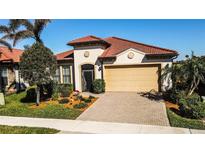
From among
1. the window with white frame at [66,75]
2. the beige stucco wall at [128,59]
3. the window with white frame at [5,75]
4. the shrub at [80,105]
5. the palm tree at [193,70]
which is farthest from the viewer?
the window with white frame at [5,75]

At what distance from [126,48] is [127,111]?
755cm

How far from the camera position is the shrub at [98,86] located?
17.9 metres

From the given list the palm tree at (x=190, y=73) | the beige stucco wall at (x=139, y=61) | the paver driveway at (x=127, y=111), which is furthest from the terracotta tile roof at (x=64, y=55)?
the palm tree at (x=190, y=73)

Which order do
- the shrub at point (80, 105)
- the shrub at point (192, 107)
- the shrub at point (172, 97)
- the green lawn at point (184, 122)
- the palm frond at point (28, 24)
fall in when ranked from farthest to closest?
the palm frond at point (28, 24) → the shrub at point (172, 97) → the shrub at point (80, 105) → the shrub at point (192, 107) → the green lawn at point (184, 122)

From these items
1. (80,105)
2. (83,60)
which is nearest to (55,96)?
(80,105)

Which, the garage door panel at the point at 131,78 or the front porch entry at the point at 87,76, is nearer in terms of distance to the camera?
the garage door panel at the point at 131,78

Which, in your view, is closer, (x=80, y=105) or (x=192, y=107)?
(x=192, y=107)

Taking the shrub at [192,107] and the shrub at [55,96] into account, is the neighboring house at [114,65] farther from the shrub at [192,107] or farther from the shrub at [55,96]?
the shrub at [192,107]

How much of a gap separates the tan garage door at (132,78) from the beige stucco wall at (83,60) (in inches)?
34.1

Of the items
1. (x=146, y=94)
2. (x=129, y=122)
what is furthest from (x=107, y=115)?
(x=146, y=94)

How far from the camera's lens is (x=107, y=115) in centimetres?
1233

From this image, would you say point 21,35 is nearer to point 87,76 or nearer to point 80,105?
point 87,76

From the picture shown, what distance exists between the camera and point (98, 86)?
58.7ft

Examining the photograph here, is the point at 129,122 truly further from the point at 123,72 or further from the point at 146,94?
the point at 123,72
